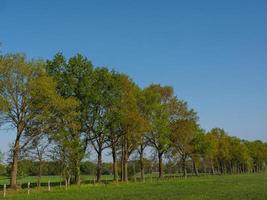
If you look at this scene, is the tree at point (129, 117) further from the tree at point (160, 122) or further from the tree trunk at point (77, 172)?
the tree trunk at point (77, 172)

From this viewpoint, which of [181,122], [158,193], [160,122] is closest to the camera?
[158,193]

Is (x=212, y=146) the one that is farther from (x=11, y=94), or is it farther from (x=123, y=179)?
(x=11, y=94)

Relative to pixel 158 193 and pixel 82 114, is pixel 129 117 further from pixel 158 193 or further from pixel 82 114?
pixel 158 193

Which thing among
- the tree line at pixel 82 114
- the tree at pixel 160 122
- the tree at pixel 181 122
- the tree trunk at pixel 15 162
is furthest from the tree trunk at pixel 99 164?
the tree at pixel 181 122

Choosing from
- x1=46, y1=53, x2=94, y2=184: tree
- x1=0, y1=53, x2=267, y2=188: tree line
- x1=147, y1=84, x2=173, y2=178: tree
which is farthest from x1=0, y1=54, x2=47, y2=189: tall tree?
x1=147, y1=84, x2=173, y2=178: tree

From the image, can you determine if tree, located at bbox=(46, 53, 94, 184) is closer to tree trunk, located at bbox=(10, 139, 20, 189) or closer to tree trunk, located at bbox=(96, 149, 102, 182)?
tree trunk, located at bbox=(96, 149, 102, 182)

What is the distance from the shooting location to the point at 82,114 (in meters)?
74.8

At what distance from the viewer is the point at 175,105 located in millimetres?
103562

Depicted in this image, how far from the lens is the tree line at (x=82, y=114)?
59.5 m

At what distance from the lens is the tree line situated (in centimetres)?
5950

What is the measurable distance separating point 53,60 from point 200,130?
66.4 metres

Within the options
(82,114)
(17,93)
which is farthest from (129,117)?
(17,93)

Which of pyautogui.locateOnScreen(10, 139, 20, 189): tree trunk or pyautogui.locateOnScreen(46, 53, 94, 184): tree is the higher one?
pyautogui.locateOnScreen(46, 53, 94, 184): tree

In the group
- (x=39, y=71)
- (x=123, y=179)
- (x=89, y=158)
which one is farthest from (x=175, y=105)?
(x=39, y=71)
